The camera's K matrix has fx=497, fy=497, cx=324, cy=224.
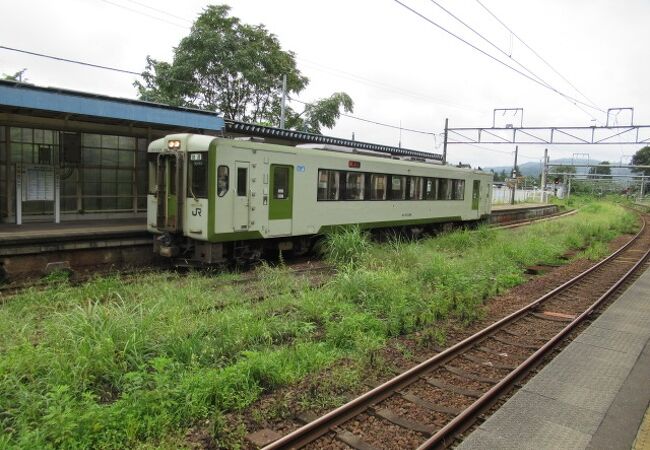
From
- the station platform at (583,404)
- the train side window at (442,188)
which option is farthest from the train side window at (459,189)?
the station platform at (583,404)

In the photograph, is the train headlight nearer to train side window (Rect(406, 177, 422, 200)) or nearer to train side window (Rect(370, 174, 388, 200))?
train side window (Rect(370, 174, 388, 200))

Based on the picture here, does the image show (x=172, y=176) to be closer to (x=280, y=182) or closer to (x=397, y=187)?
(x=280, y=182)

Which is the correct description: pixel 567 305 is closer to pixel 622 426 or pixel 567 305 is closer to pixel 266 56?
pixel 622 426

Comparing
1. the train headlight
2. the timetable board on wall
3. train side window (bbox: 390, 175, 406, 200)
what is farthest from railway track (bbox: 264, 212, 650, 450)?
the timetable board on wall

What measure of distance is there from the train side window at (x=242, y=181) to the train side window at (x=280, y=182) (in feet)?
2.81

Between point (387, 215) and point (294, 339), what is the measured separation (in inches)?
369

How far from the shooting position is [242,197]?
35.3 feet

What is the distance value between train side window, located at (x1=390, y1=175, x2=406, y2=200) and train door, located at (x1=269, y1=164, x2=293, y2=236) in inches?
180

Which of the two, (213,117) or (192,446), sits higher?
(213,117)

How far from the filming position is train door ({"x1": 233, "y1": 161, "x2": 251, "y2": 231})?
34.9 feet

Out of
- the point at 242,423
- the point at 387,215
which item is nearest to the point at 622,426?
the point at 242,423

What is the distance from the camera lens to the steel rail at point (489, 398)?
4238mm

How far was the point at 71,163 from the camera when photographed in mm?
13391

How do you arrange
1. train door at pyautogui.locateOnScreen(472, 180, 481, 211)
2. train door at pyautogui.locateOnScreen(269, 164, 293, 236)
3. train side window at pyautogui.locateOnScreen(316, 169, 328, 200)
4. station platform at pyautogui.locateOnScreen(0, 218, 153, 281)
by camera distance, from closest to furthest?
station platform at pyautogui.locateOnScreen(0, 218, 153, 281)
train door at pyautogui.locateOnScreen(269, 164, 293, 236)
train side window at pyautogui.locateOnScreen(316, 169, 328, 200)
train door at pyautogui.locateOnScreen(472, 180, 481, 211)
